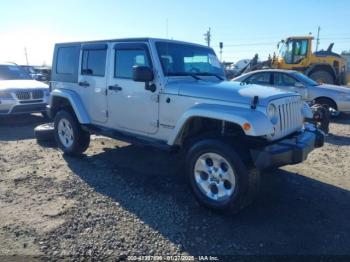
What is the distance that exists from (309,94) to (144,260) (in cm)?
855

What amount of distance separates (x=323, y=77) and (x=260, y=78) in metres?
6.10

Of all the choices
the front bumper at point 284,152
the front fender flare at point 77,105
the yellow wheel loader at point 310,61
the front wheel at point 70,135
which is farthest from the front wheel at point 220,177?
the yellow wheel loader at point 310,61

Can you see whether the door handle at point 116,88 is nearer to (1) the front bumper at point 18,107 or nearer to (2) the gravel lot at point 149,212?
(2) the gravel lot at point 149,212

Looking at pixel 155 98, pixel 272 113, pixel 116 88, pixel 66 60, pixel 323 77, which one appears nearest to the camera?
pixel 272 113

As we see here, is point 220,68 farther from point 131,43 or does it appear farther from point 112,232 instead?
point 112,232

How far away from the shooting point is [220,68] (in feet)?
18.6

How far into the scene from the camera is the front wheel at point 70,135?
20.2ft

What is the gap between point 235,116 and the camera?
3.70m

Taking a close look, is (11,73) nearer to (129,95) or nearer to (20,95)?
(20,95)

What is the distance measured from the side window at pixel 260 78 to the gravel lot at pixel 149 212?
4777 millimetres

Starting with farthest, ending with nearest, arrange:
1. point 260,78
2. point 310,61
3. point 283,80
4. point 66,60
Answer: point 310,61 < point 260,78 < point 283,80 < point 66,60

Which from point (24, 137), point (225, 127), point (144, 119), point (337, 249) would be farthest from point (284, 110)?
point (24, 137)

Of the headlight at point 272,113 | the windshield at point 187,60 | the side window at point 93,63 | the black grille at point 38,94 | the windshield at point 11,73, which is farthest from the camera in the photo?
the windshield at point 11,73

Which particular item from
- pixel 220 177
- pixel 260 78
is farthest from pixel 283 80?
pixel 220 177
